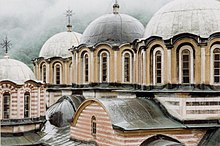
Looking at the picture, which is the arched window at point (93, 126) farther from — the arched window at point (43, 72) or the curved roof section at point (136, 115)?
the arched window at point (43, 72)

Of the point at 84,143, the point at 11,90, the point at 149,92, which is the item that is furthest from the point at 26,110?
the point at 149,92

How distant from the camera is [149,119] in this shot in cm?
2038

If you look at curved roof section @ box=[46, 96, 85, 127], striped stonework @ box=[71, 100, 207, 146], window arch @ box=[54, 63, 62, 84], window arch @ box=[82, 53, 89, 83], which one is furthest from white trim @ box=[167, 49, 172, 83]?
window arch @ box=[54, 63, 62, 84]

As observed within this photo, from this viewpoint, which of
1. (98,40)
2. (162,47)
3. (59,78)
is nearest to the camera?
(162,47)

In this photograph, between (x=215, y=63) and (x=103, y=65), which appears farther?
(x=103, y=65)

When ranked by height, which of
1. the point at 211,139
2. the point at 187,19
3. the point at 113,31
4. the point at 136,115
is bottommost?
the point at 211,139

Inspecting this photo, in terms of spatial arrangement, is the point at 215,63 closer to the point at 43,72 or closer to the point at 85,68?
the point at 85,68

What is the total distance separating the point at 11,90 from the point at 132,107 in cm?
825

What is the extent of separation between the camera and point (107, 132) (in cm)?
2017

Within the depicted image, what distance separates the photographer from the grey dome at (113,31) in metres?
28.1

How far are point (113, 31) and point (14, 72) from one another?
6.56 m

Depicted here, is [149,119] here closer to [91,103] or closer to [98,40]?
[91,103]

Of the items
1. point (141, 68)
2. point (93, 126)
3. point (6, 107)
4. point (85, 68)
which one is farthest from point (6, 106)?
point (141, 68)

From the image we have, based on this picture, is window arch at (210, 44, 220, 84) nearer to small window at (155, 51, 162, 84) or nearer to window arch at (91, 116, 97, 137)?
small window at (155, 51, 162, 84)
